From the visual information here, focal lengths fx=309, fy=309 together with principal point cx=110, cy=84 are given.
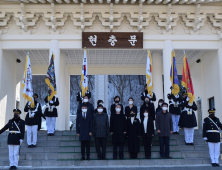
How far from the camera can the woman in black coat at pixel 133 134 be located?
9131 millimetres

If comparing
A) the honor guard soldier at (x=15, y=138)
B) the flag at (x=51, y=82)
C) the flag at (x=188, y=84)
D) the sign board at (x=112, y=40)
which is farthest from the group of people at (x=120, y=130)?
the sign board at (x=112, y=40)

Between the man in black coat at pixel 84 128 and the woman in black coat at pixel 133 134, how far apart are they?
1172mm

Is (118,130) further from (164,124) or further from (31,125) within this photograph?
(31,125)

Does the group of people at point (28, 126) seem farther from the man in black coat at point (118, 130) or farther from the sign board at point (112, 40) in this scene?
the sign board at point (112, 40)

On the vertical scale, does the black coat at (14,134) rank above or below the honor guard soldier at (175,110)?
below

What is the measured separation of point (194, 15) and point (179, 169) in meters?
7.31

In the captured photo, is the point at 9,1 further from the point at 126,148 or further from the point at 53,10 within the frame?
the point at 126,148

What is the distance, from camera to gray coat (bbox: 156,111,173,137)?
9391 millimetres

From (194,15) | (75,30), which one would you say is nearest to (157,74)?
(194,15)

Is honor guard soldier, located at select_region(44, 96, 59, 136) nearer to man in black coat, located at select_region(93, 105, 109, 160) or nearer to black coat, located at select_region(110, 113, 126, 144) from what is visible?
man in black coat, located at select_region(93, 105, 109, 160)

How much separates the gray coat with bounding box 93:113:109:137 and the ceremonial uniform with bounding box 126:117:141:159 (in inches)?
27.4

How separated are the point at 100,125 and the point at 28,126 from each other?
8.15 feet

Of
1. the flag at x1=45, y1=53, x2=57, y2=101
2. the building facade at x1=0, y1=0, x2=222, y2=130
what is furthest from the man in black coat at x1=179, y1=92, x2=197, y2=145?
the flag at x1=45, y1=53, x2=57, y2=101

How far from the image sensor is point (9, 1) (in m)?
12.6
